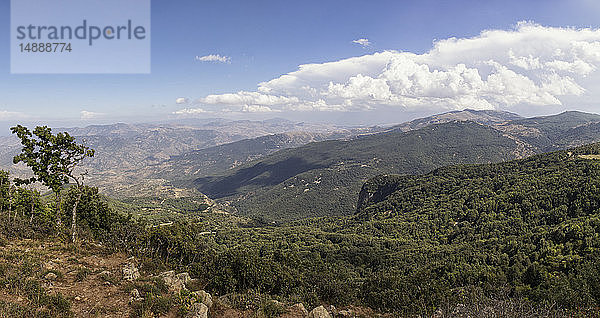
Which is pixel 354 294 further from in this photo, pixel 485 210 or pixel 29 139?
pixel 485 210

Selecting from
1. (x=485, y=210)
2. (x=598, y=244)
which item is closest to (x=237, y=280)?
(x=598, y=244)

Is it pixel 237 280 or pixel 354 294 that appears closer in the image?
pixel 237 280

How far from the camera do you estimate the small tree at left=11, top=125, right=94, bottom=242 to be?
2519cm

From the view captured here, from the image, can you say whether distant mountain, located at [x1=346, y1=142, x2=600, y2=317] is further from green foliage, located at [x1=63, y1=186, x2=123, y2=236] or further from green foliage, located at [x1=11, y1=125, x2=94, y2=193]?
green foliage, located at [x1=63, y1=186, x2=123, y2=236]

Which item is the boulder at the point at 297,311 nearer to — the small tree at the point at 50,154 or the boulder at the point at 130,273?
the boulder at the point at 130,273

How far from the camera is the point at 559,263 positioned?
4597 cm

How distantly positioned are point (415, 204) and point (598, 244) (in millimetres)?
100980

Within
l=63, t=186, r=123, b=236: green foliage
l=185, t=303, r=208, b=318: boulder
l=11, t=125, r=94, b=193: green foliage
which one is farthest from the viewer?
l=63, t=186, r=123, b=236: green foliage

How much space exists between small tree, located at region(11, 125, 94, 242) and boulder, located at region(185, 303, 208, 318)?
1849cm

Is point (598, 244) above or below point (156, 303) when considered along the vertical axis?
below

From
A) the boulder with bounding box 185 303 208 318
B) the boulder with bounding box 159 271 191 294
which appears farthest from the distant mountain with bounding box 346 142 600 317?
the boulder with bounding box 159 271 191 294

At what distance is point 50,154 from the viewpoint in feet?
85.9

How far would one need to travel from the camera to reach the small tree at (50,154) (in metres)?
25.2

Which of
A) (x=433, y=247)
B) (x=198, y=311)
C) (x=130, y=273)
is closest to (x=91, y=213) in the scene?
(x=130, y=273)
